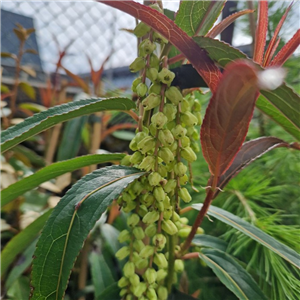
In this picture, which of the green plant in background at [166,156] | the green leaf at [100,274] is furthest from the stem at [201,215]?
the green leaf at [100,274]

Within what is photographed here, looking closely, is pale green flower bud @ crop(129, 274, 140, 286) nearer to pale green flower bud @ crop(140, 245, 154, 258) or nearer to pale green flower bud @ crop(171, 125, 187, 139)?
pale green flower bud @ crop(140, 245, 154, 258)

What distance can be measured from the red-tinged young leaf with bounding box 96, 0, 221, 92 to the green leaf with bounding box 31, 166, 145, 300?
155mm

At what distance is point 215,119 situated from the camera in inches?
12.4

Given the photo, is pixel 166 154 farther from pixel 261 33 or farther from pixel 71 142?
pixel 71 142

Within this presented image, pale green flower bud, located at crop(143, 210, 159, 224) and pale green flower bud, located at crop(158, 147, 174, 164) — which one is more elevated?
pale green flower bud, located at crop(158, 147, 174, 164)

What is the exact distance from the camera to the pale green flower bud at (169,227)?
1.19 feet

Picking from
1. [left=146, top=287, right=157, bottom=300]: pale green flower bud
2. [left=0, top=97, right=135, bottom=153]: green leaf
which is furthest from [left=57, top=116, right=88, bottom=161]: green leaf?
[left=146, top=287, right=157, bottom=300]: pale green flower bud

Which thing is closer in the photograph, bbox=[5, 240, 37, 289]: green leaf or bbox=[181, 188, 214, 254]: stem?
bbox=[181, 188, 214, 254]: stem

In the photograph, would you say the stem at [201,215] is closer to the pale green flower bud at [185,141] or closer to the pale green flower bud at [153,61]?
the pale green flower bud at [185,141]

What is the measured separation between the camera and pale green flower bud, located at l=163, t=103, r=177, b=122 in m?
0.34

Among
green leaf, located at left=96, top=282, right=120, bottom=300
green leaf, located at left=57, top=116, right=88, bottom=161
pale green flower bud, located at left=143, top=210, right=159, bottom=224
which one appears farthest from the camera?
green leaf, located at left=57, top=116, right=88, bottom=161

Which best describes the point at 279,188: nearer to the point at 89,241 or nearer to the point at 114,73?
the point at 89,241

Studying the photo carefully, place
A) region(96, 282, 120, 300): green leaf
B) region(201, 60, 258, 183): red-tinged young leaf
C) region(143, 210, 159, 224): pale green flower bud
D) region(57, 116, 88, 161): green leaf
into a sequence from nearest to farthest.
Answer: region(201, 60, 258, 183): red-tinged young leaf
region(143, 210, 159, 224): pale green flower bud
region(96, 282, 120, 300): green leaf
region(57, 116, 88, 161): green leaf

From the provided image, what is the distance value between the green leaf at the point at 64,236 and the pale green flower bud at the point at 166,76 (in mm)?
122
